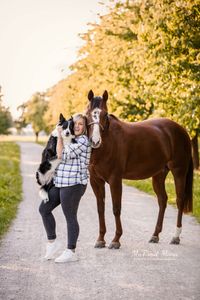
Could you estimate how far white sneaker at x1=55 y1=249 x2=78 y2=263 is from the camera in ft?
18.5

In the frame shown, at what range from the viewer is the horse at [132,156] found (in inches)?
241

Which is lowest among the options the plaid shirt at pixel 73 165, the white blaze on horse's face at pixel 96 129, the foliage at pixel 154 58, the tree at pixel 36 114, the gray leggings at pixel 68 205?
the tree at pixel 36 114

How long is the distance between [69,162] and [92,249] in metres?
1.48

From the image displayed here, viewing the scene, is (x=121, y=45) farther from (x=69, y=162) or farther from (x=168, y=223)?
(x=69, y=162)

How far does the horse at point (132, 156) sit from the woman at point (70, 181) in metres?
0.22

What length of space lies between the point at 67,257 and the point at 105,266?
536mm

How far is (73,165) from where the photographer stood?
18.6ft

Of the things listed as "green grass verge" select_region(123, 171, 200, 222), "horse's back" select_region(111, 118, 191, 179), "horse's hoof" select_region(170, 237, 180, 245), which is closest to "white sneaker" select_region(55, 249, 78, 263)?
"horse's back" select_region(111, 118, 191, 179)

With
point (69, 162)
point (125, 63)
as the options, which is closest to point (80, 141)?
point (69, 162)

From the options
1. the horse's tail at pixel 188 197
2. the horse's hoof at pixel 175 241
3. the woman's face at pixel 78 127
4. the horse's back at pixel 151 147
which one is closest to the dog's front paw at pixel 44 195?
the woman's face at pixel 78 127

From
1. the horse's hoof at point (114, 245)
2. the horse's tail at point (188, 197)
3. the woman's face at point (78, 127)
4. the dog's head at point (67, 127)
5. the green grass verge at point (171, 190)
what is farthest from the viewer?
the green grass verge at point (171, 190)

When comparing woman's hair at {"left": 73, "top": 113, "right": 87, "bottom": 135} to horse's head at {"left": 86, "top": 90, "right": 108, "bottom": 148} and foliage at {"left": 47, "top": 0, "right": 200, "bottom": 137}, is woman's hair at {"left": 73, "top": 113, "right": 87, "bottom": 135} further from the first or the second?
foliage at {"left": 47, "top": 0, "right": 200, "bottom": 137}

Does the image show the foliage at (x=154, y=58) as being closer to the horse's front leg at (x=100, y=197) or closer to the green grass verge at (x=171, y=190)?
the green grass verge at (x=171, y=190)

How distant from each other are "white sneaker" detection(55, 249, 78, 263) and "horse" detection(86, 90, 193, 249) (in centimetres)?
78
